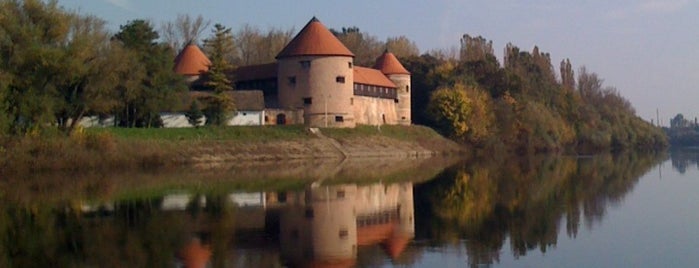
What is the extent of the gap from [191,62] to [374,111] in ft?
48.8

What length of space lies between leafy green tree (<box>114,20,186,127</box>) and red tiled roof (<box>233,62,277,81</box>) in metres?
12.4

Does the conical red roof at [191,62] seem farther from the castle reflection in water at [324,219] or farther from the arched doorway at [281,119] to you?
the castle reflection in water at [324,219]

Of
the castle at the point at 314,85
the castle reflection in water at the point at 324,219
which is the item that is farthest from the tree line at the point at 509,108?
the castle reflection in water at the point at 324,219

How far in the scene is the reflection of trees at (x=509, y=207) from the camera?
16672mm

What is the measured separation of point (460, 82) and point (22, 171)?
41.9 metres

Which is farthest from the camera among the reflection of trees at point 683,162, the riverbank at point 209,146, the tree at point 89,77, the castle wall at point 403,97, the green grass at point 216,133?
the castle wall at point 403,97

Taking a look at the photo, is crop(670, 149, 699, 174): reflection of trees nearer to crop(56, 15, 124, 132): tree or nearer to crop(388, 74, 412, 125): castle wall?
crop(388, 74, 412, 125): castle wall

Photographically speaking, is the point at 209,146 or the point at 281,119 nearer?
the point at 209,146

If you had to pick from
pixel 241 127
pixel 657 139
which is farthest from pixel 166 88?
pixel 657 139

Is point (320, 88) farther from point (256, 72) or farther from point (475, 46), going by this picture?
point (475, 46)

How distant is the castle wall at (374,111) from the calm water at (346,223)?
106 ft

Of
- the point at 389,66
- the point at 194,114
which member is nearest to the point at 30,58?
the point at 194,114

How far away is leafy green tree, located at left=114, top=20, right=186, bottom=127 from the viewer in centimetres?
5331

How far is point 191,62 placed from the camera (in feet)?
232
